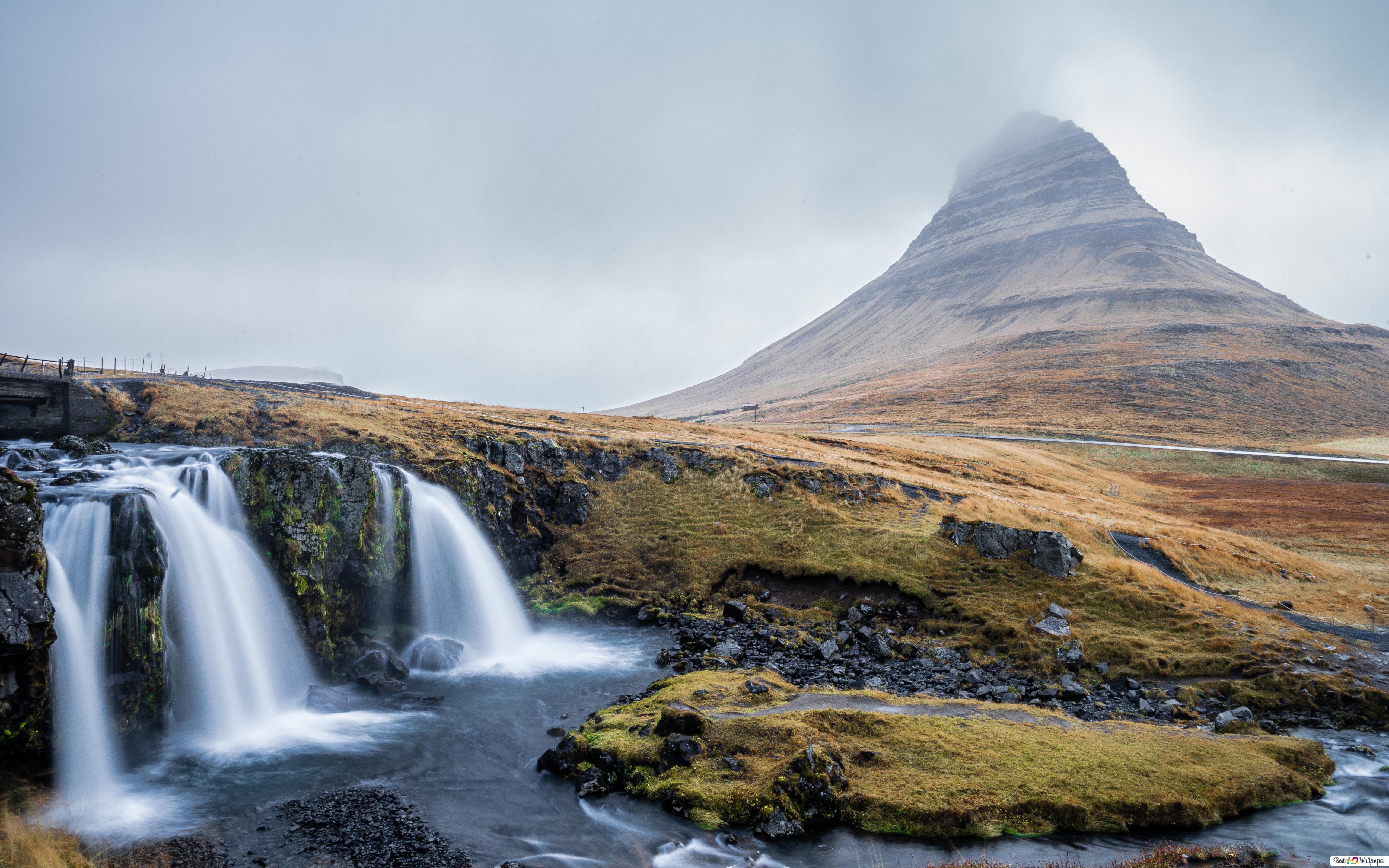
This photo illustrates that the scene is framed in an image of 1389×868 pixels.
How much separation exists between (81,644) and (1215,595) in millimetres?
40254

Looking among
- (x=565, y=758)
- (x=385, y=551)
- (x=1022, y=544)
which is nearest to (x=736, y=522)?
(x=1022, y=544)

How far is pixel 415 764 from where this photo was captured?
16281 millimetres

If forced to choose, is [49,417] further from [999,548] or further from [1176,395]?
[1176,395]

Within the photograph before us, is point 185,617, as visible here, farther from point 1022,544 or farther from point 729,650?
point 1022,544

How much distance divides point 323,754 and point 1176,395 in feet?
516

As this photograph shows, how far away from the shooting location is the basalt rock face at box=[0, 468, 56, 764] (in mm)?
13227

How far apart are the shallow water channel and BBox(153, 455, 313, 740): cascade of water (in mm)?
1439

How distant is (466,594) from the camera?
1082 inches

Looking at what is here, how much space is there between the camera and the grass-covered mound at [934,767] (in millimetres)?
12930

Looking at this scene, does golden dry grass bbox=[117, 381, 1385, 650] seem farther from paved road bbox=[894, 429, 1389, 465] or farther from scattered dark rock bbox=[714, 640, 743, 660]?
paved road bbox=[894, 429, 1389, 465]

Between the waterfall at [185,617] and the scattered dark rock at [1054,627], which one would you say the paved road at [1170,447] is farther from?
the waterfall at [185,617]

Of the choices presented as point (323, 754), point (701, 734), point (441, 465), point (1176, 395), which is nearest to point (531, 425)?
point (441, 465)

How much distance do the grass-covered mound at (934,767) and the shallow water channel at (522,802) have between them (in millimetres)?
366

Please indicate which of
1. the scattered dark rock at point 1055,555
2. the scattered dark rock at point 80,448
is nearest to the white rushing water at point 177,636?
the scattered dark rock at point 80,448
